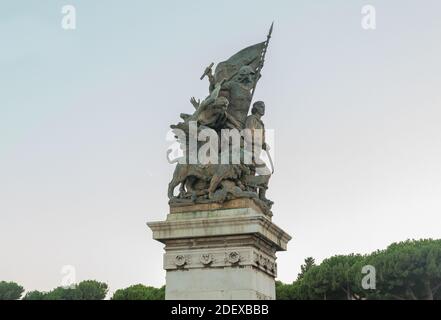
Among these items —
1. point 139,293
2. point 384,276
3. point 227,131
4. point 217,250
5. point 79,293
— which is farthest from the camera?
point 79,293

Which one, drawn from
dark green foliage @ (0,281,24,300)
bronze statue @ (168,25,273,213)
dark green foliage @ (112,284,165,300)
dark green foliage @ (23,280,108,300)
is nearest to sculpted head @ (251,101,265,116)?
bronze statue @ (168,25,273,213)

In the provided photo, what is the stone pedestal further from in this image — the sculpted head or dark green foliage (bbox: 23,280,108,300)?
dark green foliage (bbox: 23,280,108,300)

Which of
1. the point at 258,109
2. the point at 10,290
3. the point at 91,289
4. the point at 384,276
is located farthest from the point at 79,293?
the point at 258,109

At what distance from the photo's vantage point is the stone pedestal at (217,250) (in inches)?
564

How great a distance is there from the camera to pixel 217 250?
1463 centimetres

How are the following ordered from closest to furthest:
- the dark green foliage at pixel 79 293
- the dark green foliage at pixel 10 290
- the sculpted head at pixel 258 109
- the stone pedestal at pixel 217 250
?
the stone pedestal at pixel 217 250, the sculpted head at pixel 258 109, the dark green foliage at pixel 79 293, the dark green foliage at pixel 10 290

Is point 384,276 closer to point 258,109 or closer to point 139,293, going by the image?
point 139,293

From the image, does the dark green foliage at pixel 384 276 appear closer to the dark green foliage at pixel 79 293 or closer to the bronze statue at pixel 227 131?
the dark green foliage at pixel 79 293

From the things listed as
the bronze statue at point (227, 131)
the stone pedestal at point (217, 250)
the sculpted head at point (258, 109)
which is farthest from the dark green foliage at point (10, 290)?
the stone pedestal at point (217, 250)
